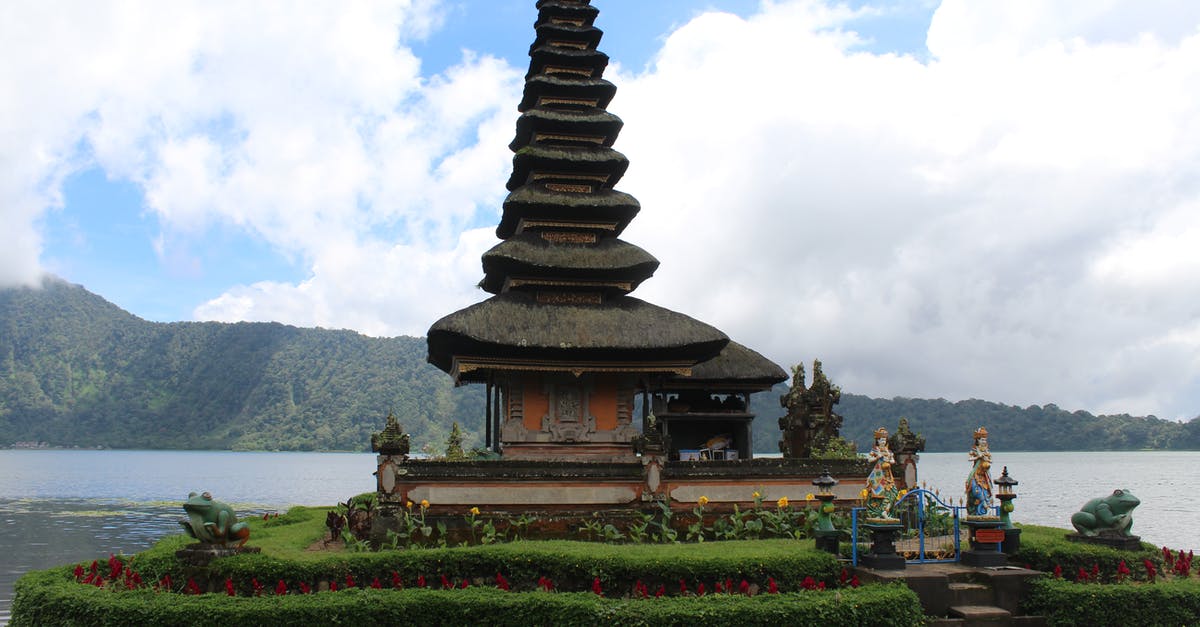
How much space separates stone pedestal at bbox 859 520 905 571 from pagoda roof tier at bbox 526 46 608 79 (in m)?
19.0

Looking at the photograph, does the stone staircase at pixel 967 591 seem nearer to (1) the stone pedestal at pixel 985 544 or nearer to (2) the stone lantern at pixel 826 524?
(1) the stone pedestal at pixel 985 544

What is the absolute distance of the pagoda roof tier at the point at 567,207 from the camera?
82.9ft

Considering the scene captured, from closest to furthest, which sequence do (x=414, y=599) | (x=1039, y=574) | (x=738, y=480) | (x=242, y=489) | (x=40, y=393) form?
(x=414, y=599)
(x=1039, y=574)
(x=738, y=480)
(x=242, y=489)
(x=40, y=393)

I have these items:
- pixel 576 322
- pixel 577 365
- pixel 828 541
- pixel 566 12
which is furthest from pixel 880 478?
pixel 566 12

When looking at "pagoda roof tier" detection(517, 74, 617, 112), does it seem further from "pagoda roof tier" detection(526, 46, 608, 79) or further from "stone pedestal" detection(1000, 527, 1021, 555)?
"stone pedestal" detection(1000, 527, 1021, 555)

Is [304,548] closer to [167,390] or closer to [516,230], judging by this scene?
[516,230]

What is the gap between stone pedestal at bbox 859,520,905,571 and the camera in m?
13.9

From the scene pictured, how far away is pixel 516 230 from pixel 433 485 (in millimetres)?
10499

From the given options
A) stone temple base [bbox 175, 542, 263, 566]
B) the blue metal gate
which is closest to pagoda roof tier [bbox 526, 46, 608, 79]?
the blue metal gate

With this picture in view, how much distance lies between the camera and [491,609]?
1274 cm

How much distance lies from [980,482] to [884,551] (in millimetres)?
3653

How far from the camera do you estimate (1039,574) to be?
45.7 ft

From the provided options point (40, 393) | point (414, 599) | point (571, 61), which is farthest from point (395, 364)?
point (414, 599)

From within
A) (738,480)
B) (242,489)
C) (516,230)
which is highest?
(516,230)
